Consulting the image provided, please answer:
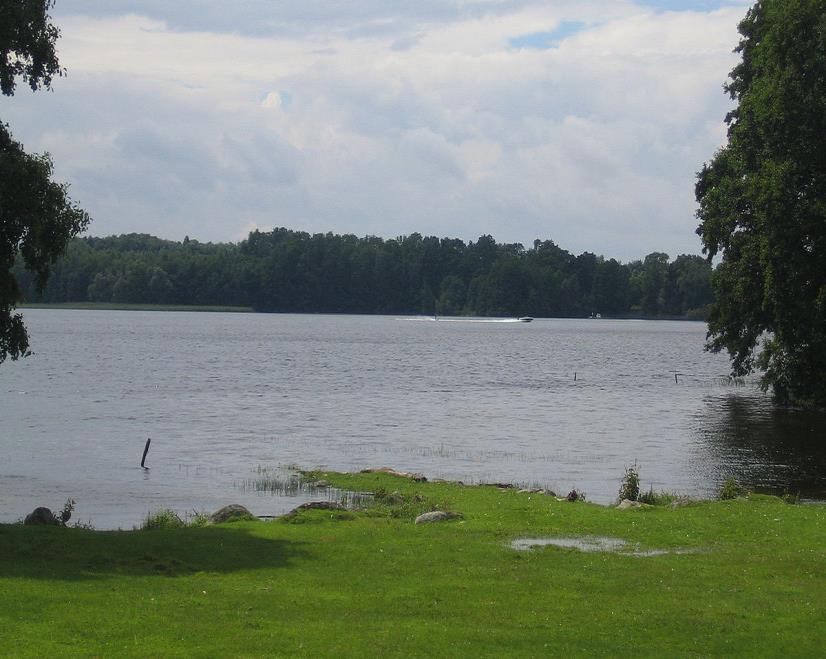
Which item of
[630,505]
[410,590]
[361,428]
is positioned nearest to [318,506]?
[630,505]

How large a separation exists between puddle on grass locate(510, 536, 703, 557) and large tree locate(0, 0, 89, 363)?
38.3 feet

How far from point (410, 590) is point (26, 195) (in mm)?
11801

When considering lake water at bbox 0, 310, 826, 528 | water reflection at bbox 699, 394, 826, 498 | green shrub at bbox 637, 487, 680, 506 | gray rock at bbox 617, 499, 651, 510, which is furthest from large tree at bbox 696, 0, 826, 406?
gray rock at bbox 617, 499, 651, 510

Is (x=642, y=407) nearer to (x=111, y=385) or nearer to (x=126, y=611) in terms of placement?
(x=111, y=385)

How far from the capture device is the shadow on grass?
1716cm

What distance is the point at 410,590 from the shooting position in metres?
16.1

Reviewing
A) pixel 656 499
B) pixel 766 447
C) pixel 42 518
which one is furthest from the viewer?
pixel 766 447

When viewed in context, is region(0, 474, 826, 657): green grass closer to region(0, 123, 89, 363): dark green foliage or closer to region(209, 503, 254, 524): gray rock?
region(209, 503, 254, 524): gray rock

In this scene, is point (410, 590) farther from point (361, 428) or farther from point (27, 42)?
point (361, 428)

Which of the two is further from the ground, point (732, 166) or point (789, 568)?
point (732, 166)

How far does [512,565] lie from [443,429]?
1378 inches

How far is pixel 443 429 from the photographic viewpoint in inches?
2096

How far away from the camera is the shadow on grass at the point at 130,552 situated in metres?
17.2

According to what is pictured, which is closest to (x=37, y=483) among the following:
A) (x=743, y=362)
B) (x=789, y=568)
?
(x=789, y=568)
